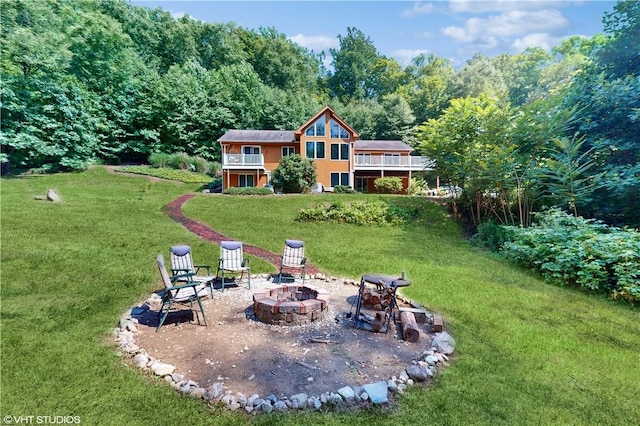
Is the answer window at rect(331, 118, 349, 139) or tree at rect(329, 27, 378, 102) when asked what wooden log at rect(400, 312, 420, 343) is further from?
tree at rect(329, 27, 378, 102)

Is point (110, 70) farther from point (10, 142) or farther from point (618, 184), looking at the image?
point (618, 184)

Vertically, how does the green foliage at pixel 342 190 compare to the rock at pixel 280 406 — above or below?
above

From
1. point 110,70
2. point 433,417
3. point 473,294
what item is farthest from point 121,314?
point 110,70

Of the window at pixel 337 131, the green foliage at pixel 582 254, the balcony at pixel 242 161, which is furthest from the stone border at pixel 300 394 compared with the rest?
the window at pixel 337 131

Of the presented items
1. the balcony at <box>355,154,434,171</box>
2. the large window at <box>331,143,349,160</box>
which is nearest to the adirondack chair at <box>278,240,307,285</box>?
the large window at <box>331,143,349,160</box>

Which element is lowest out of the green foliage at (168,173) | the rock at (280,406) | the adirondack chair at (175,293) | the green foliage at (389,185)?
the rock at (280,406)

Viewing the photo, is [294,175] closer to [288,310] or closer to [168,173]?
[168,173]

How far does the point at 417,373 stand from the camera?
13.4 feet

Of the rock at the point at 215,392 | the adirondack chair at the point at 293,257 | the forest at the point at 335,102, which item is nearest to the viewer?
the rock at the point at 215,392

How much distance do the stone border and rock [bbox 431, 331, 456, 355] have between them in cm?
15

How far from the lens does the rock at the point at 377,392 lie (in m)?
3.58

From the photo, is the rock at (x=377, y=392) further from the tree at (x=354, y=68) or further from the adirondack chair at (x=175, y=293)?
the tree at (x=354, y=68)

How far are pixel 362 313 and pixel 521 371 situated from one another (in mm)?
2451

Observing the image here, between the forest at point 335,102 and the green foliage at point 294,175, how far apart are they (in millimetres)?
7201
